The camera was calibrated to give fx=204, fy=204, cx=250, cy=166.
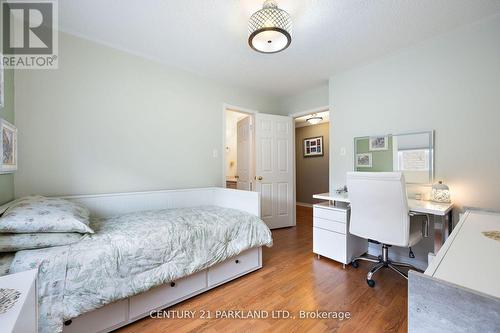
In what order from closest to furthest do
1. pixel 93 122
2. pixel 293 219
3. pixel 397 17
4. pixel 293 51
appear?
pixel 397 17
pixel 93 122
pixel 293 51
pixel 293 219

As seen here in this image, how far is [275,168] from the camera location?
362cm

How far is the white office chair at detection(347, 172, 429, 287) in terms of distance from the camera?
167 cm

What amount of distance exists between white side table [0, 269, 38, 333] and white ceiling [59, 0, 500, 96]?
6.36ft

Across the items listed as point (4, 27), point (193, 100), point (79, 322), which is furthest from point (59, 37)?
point (79, 322)

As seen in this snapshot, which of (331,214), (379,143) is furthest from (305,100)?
(331,214)

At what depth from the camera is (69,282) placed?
45.5 inches

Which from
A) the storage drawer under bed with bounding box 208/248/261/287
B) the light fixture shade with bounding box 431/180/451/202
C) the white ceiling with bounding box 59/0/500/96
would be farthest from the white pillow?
the light fixture shade with bounding box 431/180/451/202

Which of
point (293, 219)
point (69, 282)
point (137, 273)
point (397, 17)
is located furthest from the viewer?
point (293, 219)

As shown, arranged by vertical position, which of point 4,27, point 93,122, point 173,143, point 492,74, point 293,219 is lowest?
point 293,219

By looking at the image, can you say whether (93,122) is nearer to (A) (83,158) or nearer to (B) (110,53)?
(A) (83,158)

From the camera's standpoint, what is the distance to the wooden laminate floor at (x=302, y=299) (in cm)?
140

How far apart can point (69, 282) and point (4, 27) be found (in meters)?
2.09

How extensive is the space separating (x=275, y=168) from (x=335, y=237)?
64.5 inches

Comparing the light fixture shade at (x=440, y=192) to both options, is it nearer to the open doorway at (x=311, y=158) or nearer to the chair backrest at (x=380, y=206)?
the chair backrest at (x=380, y=206)
